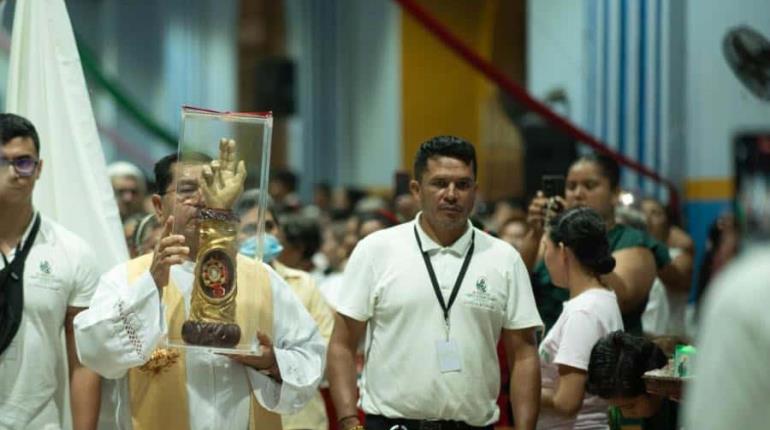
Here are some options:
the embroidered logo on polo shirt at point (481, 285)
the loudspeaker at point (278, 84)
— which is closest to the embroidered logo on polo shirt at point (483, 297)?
the embroidered logo on polo shirt at point (481, 285)

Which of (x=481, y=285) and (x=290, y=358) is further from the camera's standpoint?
(x=481, y=285)

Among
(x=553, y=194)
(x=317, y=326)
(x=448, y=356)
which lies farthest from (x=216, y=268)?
(x=553, y=194)

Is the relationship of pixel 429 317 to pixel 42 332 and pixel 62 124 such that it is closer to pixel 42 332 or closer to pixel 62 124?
pixel 42 332

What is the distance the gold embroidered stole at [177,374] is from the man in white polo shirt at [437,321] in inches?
18.9

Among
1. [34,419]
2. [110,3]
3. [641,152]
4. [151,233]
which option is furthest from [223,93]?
[34,419]

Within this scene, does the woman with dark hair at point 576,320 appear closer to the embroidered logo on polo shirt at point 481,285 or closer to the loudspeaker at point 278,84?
the embroidered logo on polo shirt at point 481,285

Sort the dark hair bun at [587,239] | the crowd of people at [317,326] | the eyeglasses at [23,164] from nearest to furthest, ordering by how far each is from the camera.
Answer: the crowd of people at [317,326]
the eyeglasses at [23,164]
the dark hair bun at [587,239]

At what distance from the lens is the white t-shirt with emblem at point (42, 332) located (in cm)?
564

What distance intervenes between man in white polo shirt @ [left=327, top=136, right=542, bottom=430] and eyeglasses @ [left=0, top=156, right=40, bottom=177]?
45.6 inches

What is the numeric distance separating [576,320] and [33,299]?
1.93 meters

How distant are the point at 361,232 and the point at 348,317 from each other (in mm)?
3183

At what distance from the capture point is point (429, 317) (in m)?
5.75

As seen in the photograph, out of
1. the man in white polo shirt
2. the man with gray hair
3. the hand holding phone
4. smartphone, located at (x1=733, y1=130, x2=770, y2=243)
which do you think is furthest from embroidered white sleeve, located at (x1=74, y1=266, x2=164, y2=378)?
the man with gray hair

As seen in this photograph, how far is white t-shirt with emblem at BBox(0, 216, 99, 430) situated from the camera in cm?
564
